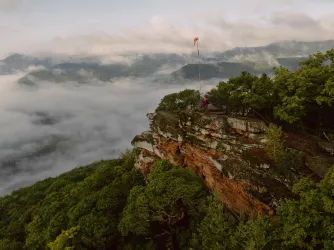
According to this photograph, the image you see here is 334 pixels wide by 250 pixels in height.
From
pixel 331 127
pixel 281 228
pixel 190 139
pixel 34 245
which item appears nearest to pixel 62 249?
pixel 34 245

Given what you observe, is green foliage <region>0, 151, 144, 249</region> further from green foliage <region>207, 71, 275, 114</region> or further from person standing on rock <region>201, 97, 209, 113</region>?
green foliage <region>207, 71, 275, 114</region>

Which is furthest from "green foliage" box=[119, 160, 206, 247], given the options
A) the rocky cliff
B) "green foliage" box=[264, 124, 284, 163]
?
"green foliage" box=[264, 124, 284, 163]

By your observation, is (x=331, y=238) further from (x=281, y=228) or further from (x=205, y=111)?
(x=205, y=111)

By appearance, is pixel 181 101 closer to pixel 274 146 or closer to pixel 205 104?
pixel 205 104

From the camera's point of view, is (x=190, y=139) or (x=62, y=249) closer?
(x=62, y=249)

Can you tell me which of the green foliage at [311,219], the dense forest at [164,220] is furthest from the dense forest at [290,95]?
the dense forest at [164,220]

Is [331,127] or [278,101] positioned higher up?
[278,101]
